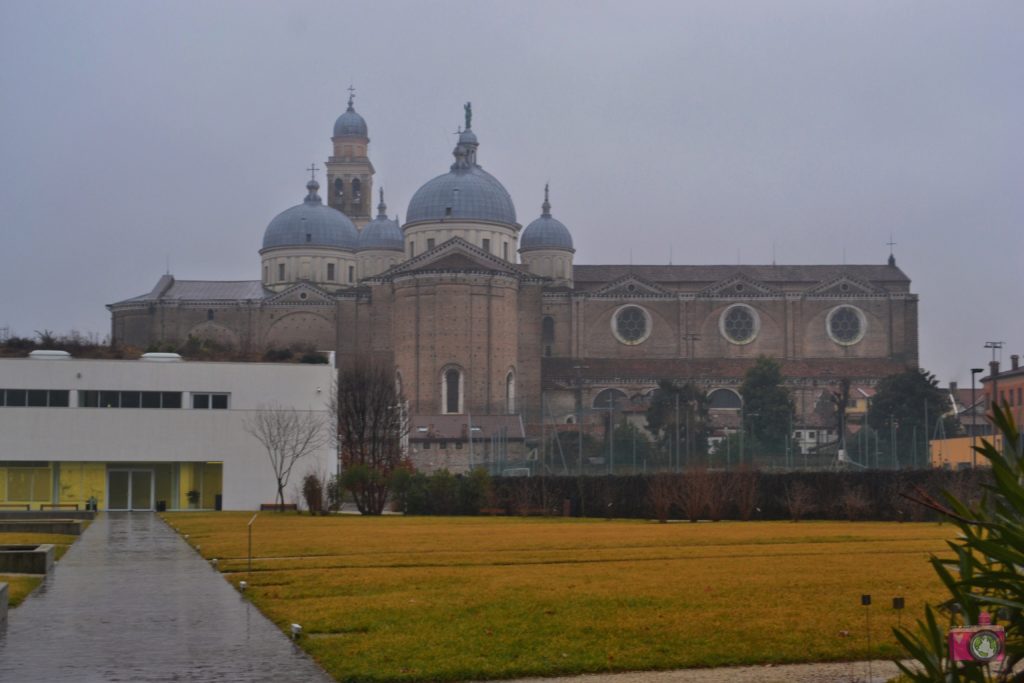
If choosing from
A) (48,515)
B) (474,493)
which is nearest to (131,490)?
(48,515)

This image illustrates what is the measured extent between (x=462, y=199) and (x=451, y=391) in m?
12.3

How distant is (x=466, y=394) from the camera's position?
270 feet

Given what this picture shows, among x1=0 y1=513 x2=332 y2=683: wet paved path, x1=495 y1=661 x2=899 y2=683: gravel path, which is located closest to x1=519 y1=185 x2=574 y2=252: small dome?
x1=0 y1=513 x2=332 y2=683: wet paved path

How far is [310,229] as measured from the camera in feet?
311

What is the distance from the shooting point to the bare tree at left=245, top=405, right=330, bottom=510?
48.5m

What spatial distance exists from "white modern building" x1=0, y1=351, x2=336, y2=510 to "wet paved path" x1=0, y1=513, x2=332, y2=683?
26.7 meters

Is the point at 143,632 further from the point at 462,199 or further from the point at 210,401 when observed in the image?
the point at 462,199

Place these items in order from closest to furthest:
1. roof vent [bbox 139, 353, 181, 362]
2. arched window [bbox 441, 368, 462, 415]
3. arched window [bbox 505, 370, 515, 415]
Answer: roof vent [bbox 139, 353, 181, 362] → arched window [bbox 441, 368, 462, 415] → arched window [bbox 505, 370, 515, 415]

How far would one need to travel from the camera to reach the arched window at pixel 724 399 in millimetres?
87500

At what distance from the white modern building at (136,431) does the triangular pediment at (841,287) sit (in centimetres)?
4858

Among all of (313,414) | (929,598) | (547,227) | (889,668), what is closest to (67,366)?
(313,414)

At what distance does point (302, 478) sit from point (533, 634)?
126 ft

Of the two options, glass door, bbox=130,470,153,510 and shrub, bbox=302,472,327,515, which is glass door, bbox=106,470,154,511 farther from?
shrub, bbox=302,472,327,515

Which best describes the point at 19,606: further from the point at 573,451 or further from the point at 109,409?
the point at 573,451
